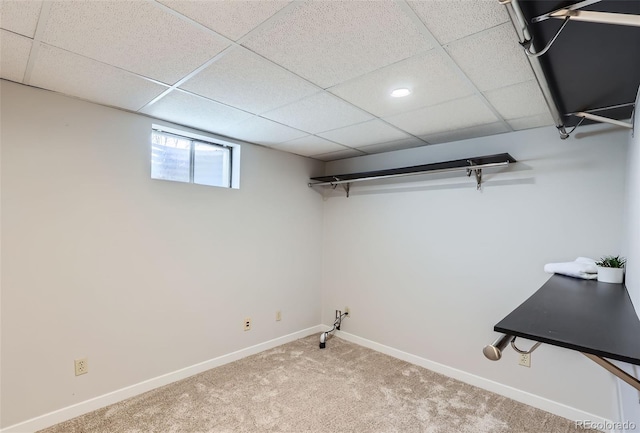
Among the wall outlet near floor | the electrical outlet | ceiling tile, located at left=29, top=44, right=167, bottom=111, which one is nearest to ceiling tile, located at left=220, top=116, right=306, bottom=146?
ceiling tile, located at left=29, top=44, right=167, bottom=111

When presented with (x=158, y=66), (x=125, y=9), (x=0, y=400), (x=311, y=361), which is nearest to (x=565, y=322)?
(x=125, y=9)

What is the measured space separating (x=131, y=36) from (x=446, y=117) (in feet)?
7.04

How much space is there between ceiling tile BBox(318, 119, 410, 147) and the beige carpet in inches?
90.2

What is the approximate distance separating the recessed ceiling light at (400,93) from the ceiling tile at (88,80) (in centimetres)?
151

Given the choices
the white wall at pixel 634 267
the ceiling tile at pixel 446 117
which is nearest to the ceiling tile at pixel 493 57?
the ceiling tile at pixel 446 117

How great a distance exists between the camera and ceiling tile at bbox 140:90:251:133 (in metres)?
2.24

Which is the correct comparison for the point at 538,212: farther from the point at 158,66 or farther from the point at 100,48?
the point at 100,48

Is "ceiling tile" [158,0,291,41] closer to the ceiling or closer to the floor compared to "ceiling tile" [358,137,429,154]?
closer to the ceiling

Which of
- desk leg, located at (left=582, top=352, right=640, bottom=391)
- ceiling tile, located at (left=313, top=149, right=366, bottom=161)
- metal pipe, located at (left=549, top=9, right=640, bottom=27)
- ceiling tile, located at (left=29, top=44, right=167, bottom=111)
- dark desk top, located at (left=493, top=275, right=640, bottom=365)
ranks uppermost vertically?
ceiling tile, located at (left=29, top=44, right=167, bottom=111)

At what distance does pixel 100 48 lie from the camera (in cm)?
159

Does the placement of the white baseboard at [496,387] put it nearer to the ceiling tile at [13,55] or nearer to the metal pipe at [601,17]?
the metal pipe at [601,17]

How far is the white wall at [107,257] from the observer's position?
6.78 ft

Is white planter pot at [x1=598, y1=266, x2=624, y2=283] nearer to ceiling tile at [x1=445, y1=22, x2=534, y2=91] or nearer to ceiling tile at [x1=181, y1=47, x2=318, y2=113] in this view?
ceiling tile at [x1=445, y1=22, x2=534, y2=91]

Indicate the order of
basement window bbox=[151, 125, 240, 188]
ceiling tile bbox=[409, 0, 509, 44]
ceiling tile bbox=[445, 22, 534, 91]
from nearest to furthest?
ceiling tile bbox=[409, 0, 509, 44], ceiling tile bbox=[445, 22, 534, 91], basement window bbox=[151, 125, 240, 188]
